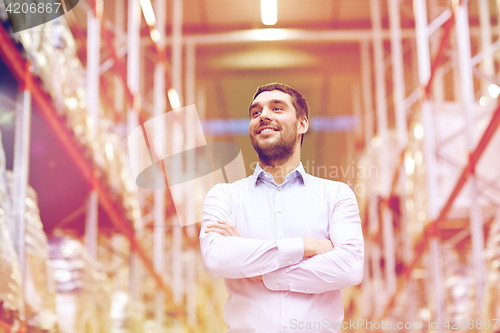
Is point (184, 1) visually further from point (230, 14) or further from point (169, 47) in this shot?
point (169, 47)

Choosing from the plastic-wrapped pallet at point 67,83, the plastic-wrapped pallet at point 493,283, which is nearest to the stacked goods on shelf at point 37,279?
the plastic-wrapped pallet at point 67,83

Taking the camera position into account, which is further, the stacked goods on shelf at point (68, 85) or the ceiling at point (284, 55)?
the ceiling at point (284, 55)

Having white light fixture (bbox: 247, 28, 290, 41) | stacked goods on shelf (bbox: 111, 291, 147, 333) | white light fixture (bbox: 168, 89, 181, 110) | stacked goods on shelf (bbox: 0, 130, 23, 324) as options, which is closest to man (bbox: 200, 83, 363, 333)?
stacked goods on shelf (bbox: 0, 130, 23, 324)

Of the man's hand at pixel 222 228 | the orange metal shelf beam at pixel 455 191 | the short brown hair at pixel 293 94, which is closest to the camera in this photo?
the man's hand at pixel 222 228

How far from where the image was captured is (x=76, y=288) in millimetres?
5676

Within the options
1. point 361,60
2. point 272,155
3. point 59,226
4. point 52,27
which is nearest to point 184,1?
point 361,60

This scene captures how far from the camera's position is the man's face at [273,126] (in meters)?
2.39

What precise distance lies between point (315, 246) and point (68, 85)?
3760 millimetres

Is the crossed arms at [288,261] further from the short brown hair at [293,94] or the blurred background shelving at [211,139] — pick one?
the blurred background shelving at [211,139]

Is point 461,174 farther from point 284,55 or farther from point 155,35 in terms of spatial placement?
point 284,55

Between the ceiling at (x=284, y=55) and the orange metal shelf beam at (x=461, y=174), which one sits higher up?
the ceiling at (x=284, y=55)

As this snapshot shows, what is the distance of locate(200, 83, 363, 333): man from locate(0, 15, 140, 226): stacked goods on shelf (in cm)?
241

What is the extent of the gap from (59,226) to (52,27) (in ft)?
12.6

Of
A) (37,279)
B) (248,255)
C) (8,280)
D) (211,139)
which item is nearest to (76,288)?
(37,279)
